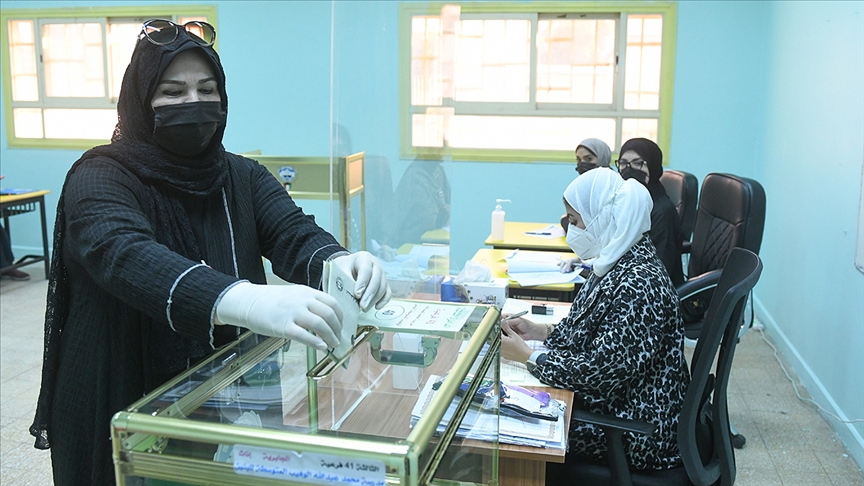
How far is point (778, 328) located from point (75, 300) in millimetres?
3913

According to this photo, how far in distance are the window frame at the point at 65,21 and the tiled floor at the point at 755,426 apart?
244cm

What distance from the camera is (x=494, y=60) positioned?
5.30 metres

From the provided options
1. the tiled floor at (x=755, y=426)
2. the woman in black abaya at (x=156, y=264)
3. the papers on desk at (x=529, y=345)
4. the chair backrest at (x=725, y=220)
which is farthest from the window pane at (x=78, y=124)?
the woman in black abaya at (x=156, y=264)

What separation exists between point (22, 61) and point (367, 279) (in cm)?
637

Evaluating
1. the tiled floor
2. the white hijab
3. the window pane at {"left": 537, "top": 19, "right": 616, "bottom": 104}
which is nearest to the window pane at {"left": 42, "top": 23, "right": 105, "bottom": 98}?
the tiled floor

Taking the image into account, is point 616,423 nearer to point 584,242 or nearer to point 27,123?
point 584,242

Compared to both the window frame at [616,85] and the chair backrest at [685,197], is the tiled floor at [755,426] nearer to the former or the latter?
the chair backrest at [685,197]

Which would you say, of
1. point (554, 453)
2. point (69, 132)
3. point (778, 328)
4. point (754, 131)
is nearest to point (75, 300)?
point (554, 453)

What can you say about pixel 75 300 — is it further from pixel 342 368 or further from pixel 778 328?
pixel 778 328

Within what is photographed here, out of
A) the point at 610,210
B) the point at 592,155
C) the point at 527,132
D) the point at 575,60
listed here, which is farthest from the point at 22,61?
the point at 610,210

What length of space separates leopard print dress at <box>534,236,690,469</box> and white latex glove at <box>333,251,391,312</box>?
71 cm

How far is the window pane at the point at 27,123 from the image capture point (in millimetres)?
6191

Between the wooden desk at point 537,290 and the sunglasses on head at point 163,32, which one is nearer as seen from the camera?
the sunglasses on head at point 163,32

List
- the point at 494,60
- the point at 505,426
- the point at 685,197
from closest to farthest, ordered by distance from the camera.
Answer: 1. the point at 505,426
2. the point at 685,197
3. the point at 494,60
